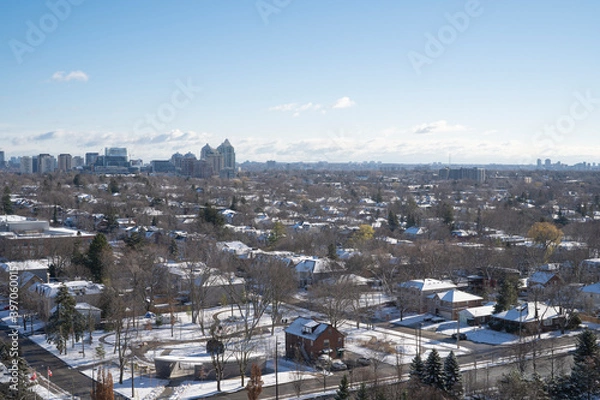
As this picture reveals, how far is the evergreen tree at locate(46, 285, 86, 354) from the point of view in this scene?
69.3ft

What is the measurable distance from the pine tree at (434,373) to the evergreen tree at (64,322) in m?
12.2

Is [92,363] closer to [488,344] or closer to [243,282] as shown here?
[243,282]

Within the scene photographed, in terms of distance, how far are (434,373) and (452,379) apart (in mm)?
504

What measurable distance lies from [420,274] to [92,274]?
16.5 meters

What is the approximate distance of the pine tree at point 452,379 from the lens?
15649mm

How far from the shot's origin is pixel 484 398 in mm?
15820

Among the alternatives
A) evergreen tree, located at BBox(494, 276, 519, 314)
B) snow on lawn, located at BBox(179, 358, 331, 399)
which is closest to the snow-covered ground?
snow on lawn, located at BBox(179, 358, 331, 399)

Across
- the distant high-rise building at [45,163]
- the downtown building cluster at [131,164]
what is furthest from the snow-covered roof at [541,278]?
the distant high-rise building at [45,163]

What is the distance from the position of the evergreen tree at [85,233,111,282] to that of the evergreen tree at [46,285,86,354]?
7399 millimetres

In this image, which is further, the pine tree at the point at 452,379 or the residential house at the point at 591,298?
the residential house at the point at 591,298

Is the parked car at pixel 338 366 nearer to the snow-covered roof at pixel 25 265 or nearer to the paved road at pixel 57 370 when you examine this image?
the paved road at pixel 57 370

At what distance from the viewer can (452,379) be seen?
15852 mm

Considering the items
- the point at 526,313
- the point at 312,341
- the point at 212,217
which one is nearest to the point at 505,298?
the point at 526,313

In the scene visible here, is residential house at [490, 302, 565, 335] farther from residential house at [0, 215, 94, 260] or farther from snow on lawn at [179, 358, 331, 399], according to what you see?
residential house at [0, 215, 94, 260]
